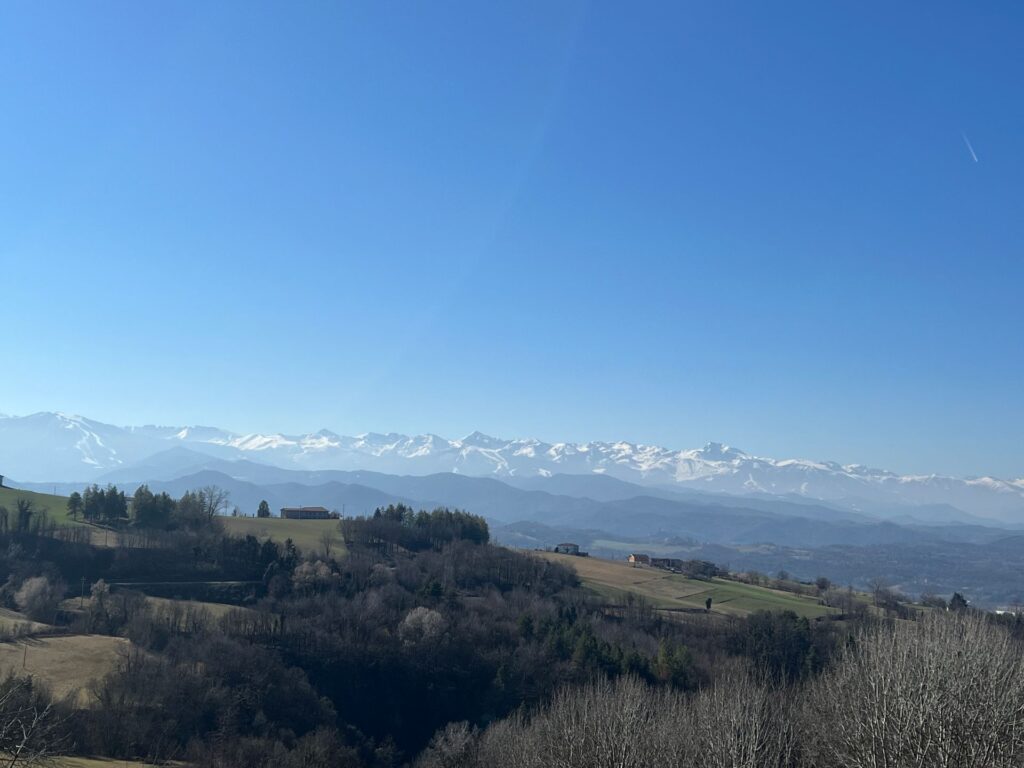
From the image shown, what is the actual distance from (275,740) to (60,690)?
13.4 meters

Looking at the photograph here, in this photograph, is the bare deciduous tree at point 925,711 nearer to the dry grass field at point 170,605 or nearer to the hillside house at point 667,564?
the dry grass field at point 170,605

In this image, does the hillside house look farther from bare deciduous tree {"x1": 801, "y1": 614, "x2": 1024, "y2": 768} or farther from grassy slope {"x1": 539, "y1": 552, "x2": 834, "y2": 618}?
bare deciduous tree {"x1": 801, "y1": 614, "x2": 1024, "y2": 768}

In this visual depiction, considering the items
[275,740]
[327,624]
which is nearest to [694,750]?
[275,740]

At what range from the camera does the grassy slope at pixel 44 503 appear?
9081 cm

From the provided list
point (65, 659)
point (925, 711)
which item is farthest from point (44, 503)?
point (925, 711)

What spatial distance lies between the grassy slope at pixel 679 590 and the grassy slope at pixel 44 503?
59.7 metres

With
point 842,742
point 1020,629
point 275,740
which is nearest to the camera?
point 842,742

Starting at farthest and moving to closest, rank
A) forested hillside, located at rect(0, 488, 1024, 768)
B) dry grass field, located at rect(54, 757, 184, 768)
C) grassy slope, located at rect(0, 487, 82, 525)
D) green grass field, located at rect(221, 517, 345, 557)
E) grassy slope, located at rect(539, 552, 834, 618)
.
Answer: green grass field, located at rect(221, 517, 345, 557)
grassy slope, located at rect(539, 552, 834, 618)
grassy slope, located at rect(0, 487, 82, 525)
dry grass field, located at rect(54, 757, 184, 768)
forested hillside, located at rect(0, 488, 1024, 768)

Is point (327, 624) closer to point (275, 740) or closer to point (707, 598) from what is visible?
point (275, 740)

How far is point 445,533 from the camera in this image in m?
110

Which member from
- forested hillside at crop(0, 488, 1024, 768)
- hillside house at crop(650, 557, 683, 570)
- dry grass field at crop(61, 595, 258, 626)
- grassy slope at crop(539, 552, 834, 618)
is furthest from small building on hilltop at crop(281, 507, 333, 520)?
hillside house at crop(650, 557, 683, 570)

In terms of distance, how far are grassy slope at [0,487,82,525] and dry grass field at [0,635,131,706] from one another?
3581 centimetres

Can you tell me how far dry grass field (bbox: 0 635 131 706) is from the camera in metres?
49.3

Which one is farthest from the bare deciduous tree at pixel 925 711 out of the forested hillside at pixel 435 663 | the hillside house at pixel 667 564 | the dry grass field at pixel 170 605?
the hillside house at pixel 667 564
